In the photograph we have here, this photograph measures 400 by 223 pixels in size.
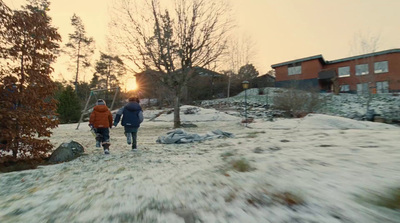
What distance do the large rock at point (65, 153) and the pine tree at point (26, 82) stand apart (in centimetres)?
26

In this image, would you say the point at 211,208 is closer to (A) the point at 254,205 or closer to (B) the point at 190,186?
(A) the point at 254,205

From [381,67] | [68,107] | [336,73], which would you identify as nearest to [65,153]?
[68,107]

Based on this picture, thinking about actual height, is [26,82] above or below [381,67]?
below

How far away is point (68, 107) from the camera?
22.4 m

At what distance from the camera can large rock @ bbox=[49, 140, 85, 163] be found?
Result: 207 inches

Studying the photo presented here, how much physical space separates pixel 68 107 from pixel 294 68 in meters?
32.9

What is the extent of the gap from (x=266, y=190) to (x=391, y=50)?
36063mm

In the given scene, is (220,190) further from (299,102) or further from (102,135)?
(299,102)

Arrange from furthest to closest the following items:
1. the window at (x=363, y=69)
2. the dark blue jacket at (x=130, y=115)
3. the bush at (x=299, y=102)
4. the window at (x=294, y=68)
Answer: the window at (x=294, y=68) < the window at (x=363, y=69) < the bush at (x=299, y=102) < the dark blue jacket at (x=130, y=115)

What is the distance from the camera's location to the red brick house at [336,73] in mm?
27484

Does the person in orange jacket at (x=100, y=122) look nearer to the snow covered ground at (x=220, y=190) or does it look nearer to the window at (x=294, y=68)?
the snow covered ground at (x=220, y=190)

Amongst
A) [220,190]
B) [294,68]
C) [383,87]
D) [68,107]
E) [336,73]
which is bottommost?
[220,190]

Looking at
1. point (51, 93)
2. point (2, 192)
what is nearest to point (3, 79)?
point (51, 93)

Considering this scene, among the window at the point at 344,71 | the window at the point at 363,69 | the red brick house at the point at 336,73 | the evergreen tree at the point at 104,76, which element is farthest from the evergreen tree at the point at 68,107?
the window at the point at 344,71
